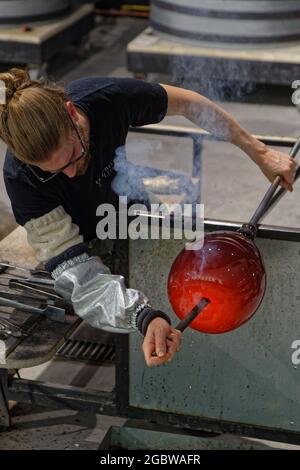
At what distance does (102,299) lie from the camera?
2.00 m

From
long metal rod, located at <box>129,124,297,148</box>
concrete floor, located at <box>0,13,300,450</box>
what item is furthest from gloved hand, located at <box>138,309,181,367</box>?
long metal rod, located at <box>129,124,297,148</box>

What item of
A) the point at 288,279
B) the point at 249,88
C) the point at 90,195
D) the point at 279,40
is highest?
the point at 90,195

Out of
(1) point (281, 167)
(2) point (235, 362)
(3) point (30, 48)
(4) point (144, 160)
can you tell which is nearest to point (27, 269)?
(2) point (235, 362)

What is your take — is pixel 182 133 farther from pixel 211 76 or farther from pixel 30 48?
pixel 30 48

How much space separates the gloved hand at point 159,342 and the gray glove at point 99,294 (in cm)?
14

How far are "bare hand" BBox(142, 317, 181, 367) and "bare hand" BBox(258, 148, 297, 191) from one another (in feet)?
2.17

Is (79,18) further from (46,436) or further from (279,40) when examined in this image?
(46,436)

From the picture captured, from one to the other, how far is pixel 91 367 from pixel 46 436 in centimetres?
38

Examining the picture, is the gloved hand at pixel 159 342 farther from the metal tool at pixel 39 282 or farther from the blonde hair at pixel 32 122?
the metal tool at pixel 39 282

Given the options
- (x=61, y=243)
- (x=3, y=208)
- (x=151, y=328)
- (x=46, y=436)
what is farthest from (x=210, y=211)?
(x=151, y=328)

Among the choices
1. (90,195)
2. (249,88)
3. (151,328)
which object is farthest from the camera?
(249,88)

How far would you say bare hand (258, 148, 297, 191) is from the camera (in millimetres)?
2260

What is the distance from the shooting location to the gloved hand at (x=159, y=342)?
171cm

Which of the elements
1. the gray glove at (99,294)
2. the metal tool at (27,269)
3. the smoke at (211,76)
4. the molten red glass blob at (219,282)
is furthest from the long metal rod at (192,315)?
the smoke at (211,76)
